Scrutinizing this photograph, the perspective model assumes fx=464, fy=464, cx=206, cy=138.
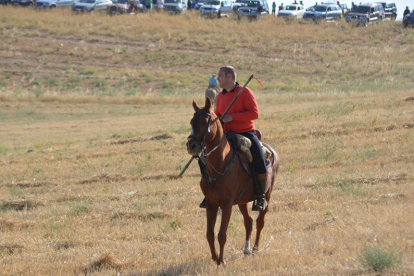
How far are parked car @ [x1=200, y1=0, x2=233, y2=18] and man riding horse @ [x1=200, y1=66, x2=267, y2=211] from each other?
51158mm

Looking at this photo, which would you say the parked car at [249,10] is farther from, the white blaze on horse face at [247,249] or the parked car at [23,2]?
the white blaze on horse face at [247,249]

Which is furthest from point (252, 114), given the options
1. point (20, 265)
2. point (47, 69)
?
point (47, 69)

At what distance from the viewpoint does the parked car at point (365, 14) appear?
54.2m

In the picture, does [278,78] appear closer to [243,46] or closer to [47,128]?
[243,46]

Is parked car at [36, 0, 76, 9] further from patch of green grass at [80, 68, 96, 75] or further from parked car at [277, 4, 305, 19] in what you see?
parked car at [277, 4, 305, 19]

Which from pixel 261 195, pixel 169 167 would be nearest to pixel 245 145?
pixel 261 195

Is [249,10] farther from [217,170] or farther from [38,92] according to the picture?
[217,170]

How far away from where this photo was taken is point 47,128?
79.6 ft

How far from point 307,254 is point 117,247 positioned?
3233 millimetres

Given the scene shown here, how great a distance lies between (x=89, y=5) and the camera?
53.8 metres

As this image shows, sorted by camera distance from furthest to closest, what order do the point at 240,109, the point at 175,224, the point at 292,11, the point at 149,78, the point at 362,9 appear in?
the point at 292,11 < the point at 362,9 < the point at 149,78 < the point at 175,224 < the point at 240,109

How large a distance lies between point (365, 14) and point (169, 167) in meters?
46.8

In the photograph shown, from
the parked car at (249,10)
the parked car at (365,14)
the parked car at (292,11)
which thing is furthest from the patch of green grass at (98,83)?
the parked car at (365,14)

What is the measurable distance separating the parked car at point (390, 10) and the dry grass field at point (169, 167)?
16.8 m
